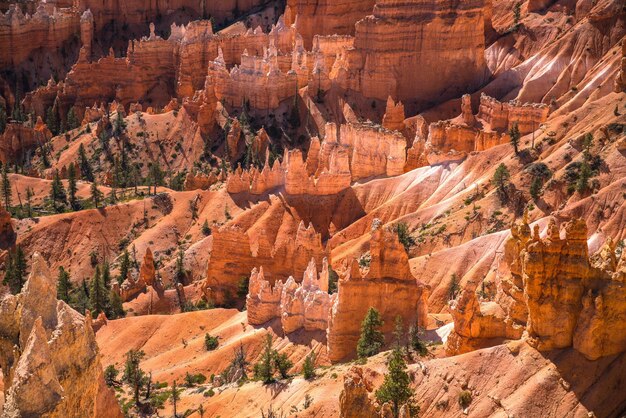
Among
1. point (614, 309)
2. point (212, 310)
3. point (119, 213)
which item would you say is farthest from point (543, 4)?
point (614, 309)

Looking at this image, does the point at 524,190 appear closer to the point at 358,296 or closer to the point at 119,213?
the point at 358,296

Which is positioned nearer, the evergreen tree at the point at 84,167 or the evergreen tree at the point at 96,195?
the evergreen tree at the point at 96,195

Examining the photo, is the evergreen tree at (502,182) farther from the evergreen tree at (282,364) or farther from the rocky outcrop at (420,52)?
the rocky outcrop at (420,52)

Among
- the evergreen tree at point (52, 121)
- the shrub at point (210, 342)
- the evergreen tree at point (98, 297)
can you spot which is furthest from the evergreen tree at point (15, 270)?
the evergreen tree at point (52, 121)

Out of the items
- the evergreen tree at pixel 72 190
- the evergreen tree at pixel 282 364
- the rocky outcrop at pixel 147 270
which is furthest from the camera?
the evergreen tree at pixel 72 190

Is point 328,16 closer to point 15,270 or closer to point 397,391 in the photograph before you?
point 15,270

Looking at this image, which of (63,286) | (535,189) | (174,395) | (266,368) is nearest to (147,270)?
(63,286)
